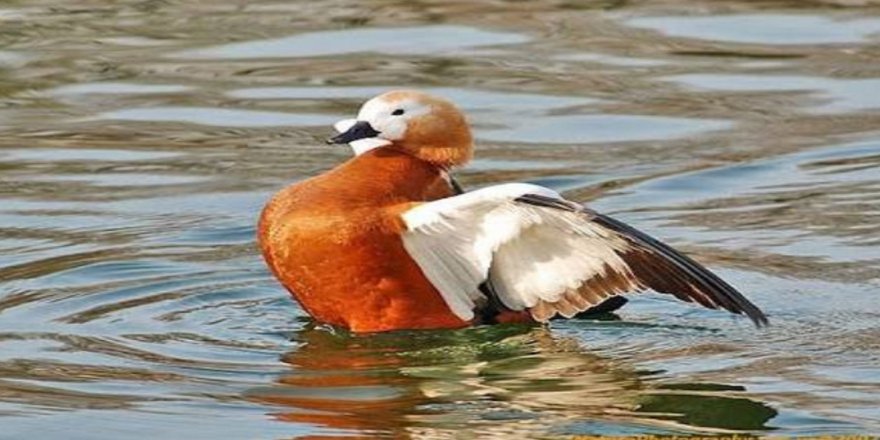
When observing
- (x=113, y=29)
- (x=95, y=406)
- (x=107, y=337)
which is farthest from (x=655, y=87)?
(x=95, y=406)

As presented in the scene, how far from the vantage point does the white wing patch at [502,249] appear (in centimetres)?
845

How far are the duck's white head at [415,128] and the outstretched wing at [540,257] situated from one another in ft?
1.17

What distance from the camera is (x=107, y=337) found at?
28.8 feet

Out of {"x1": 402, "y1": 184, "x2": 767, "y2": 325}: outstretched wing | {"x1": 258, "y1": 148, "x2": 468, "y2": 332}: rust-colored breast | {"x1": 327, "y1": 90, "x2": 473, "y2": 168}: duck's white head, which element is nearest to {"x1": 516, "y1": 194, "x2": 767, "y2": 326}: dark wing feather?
{"x1": 402, "y1": 184, "x2": 767, "y2": 325}: outstretched wing

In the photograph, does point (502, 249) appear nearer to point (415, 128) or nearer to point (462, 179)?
point (415, 128)

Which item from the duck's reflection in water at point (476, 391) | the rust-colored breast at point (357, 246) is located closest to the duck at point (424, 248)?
the rust-colored breast at point (357, 246)

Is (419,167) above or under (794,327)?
above

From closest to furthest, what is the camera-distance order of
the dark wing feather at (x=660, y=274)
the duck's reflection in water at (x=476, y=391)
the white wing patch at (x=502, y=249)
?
1. the duck's reflection in water at (x=476, y=391)
2. the dark wing feather at (x=660, y=274)
3. the white wing patch at (x=502, y=249)

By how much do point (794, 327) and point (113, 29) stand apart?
6.55 metres

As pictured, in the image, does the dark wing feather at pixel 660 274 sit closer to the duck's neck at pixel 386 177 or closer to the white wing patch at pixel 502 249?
the white wing patch at pixel 502 249

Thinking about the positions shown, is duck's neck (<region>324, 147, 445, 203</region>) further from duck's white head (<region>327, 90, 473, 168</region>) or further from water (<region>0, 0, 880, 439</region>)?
water (<region>0, 0, 880, 439</region>)

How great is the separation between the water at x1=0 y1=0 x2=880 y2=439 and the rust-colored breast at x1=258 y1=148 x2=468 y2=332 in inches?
4.1

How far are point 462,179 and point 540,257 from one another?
284cm

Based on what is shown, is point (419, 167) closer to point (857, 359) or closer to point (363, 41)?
point (857, 359)
